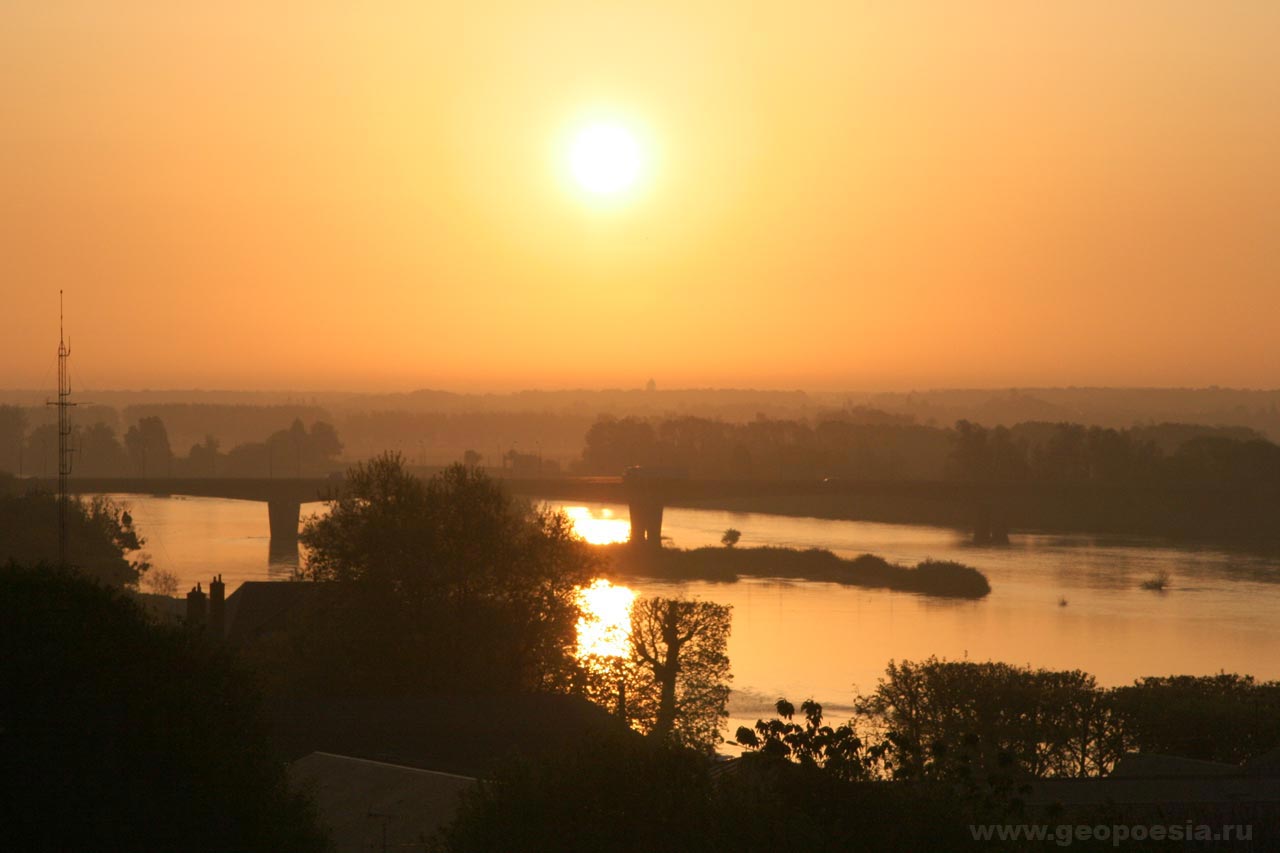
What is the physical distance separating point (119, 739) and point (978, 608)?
143 feet

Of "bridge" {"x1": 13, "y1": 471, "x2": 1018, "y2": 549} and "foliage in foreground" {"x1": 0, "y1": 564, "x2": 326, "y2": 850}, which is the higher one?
"foliage in foreground" {"x1": 0, "y1": 564, "x2": 326, "y2": 850}

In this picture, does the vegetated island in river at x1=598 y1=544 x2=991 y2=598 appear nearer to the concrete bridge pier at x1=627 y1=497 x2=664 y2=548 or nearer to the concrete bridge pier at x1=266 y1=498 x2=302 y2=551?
the concrete bridge pier at x1=627 y1=497 x2=664 y2=548

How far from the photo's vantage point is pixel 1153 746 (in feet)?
74.7

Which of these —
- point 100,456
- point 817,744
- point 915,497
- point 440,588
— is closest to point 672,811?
point 817,744

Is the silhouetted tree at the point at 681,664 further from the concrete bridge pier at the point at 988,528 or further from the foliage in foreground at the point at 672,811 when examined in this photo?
the concrete bridge pier at the point at 988,528

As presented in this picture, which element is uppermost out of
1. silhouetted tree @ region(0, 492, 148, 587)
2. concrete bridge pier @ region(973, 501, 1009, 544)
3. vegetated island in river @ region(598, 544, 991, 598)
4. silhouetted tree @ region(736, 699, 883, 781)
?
silhouetted tree @ region(736, 699, 883, 781)

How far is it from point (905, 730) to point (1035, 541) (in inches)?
2169

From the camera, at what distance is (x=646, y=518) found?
68.6 meters

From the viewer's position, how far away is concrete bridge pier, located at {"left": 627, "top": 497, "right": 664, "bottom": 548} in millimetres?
67875

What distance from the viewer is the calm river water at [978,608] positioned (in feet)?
126

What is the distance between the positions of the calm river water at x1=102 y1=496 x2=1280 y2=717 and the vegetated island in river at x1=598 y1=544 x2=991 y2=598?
53.3 inches

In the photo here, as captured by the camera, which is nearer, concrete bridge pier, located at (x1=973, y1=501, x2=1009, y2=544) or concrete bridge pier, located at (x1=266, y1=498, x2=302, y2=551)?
concrete bridge pier, located at (x1=266, y1=498, x2=302, y2=551)

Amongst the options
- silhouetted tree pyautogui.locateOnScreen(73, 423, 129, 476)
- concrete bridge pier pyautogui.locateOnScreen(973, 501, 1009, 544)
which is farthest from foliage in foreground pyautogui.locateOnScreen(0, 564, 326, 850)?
silhouetted tree pyautogui.locateOnScreen(73, 423, 129, 476)

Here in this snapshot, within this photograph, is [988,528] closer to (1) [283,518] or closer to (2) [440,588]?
(1) [283,518]
